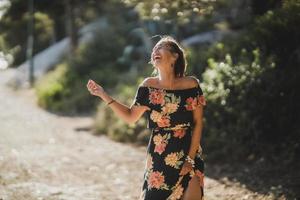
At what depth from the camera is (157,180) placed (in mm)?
4547

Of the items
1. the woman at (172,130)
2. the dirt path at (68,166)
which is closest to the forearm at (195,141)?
the woman at (172,130)

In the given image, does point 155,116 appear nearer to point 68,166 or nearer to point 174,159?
point 174,159

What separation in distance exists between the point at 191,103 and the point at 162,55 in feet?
1.53

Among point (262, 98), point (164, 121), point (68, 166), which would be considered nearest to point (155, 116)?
point (164, 121)

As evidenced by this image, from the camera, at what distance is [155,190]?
453 cm

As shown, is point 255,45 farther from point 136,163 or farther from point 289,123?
point 136,163

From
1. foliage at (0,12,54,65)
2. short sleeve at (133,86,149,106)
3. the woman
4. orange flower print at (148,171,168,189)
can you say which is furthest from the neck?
foliage at (0,12,54,65)

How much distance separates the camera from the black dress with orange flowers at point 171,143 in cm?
452

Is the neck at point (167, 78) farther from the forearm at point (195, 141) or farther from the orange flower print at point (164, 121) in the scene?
the forearm at point (195, 141)

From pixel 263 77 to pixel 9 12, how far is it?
24401mm

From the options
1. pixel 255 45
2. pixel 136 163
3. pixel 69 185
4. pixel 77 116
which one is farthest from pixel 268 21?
pixel 77 116

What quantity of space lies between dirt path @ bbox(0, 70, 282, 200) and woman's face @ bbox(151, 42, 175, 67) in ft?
12.3

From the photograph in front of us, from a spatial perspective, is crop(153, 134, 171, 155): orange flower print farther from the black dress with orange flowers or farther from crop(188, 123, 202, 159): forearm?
crop(188, 123, 202, 159): forearm

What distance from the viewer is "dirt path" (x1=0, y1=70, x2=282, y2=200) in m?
8.24
